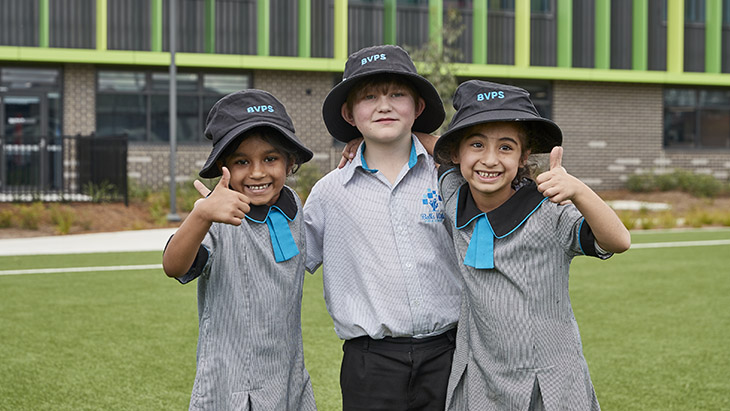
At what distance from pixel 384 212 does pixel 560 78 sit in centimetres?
2028

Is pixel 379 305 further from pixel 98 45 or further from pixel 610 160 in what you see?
pixel 610 160

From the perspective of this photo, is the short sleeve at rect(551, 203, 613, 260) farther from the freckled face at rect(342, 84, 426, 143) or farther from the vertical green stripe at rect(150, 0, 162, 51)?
the vertical green stripe at rect(150, 0, 162, 51)

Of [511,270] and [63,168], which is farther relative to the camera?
[63,168]

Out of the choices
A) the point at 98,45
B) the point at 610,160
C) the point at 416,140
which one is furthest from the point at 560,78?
the point at 416,140

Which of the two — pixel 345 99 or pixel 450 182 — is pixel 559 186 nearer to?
pixel 450 182

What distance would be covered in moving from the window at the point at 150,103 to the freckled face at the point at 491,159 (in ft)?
58.3

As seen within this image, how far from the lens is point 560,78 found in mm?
22234

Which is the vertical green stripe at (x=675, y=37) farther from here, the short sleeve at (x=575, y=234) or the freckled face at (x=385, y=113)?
the short sleeve at (x=575, y=234)

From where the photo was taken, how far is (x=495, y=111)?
2.66 metres

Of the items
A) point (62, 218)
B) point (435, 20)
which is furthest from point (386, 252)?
point (435, 20)

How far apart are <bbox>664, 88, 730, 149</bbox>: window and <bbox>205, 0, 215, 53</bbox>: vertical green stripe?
13.4m

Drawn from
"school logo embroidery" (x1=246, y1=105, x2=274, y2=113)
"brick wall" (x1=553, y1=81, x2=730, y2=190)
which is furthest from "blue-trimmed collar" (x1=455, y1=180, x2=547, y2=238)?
"brick wall" (x1=553, y1=81, x2=730, y2=190)

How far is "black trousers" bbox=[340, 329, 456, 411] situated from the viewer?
9.53 feet

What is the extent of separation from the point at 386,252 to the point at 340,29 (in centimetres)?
1833
